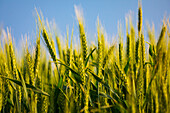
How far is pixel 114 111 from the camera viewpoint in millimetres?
1606

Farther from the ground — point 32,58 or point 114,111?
point 32,58

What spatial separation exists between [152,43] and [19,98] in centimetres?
181

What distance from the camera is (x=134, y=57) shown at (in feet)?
6.55

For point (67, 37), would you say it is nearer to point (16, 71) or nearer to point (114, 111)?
point (16, 71)

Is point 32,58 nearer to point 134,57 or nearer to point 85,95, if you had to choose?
point 85,95

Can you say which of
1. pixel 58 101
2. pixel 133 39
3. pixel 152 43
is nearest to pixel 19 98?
pixel 58 101

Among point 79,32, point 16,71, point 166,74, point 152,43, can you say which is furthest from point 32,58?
point 152,43

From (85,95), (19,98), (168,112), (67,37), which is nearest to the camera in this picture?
(168,112)

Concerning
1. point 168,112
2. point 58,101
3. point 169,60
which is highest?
point 169,60

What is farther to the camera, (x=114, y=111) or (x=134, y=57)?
(x=134, y=57)

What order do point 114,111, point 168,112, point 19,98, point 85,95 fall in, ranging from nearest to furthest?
point 168,112 < point 85,95 < point 19,98 < point 114,111

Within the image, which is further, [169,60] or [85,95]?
[169,60]

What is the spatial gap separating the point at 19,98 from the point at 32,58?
36 cm

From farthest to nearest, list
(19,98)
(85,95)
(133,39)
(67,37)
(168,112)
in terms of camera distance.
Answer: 1. (133,39)
2. (67,37)
3. (19,98)
4. (85,95)
5. (168,112)
